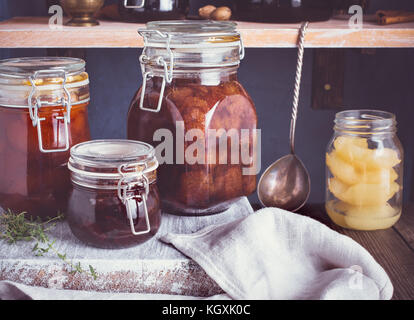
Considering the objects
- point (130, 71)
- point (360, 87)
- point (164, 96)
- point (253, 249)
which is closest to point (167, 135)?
point (164, 96)

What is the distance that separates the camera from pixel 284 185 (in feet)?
3.03

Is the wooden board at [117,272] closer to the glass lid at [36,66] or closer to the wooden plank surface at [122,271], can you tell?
the wooden plank surface at [122,271]

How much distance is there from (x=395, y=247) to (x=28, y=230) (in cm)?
51

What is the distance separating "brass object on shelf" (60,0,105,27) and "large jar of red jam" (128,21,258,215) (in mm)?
212

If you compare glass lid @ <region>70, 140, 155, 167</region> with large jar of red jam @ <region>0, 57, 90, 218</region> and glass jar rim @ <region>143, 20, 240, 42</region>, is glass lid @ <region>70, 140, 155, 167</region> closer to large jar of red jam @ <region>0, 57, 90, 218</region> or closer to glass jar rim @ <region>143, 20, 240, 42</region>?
large jar of red jam @ <region>0, 57, 90, 218</region>

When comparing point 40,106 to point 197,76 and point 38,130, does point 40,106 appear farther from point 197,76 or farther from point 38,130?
point 197,76

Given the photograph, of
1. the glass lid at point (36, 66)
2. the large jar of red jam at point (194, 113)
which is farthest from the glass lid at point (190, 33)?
the glass lid at point (36, 66)

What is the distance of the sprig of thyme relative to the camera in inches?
28.2

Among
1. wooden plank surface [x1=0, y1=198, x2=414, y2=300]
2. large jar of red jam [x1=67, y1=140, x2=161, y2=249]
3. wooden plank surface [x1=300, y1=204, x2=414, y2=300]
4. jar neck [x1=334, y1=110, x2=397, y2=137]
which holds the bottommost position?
wooden plank surface [x1=300, y1=204, x2=414, y2=300]

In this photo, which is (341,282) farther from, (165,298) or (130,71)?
(130,71)

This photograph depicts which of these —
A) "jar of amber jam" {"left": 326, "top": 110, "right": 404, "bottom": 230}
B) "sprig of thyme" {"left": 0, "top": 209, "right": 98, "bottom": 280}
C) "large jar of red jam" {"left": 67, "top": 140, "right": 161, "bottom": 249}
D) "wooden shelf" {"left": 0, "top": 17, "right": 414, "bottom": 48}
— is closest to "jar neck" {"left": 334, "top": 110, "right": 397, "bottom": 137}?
"jar of amber jam" {"left": 326, "top": 110, "right": 404, "bottom": 230}

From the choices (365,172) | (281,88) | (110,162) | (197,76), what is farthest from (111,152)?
(281,88)
